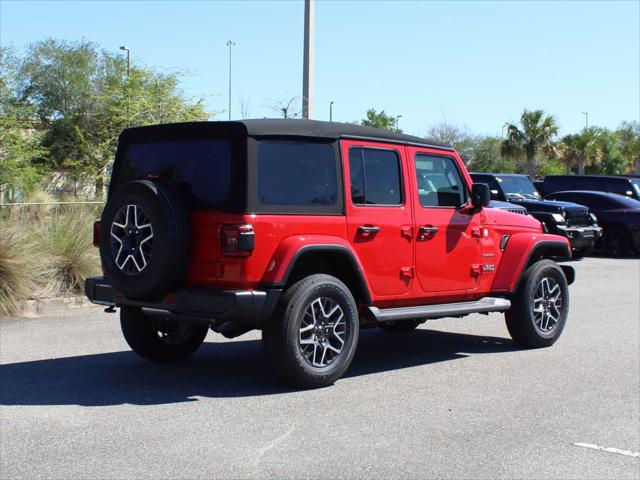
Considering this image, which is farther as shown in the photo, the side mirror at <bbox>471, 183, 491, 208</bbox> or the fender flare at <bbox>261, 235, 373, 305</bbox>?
the side mirror at <bbox>471, 183, 491, 208</bbox>

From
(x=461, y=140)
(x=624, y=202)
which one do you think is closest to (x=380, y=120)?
(x=461, y=140)

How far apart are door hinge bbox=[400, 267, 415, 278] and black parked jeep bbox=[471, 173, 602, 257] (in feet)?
38.8

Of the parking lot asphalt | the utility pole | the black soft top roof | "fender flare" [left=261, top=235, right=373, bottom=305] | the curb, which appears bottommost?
the parking lot asphalt

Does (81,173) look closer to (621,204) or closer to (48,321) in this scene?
(621,204)

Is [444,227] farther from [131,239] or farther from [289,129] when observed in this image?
[131,239]

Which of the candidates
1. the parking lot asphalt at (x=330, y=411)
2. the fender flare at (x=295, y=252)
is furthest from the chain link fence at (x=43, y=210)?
the fender flare at (x=295, y=252)

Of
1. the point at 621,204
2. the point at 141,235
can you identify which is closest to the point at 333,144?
the point at 141,235

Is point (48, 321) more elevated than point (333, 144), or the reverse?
point (333, 144)

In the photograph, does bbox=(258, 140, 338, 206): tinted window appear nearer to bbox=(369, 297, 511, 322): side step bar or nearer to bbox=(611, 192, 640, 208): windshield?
bbox=(369, 297, 511, 322): side step bar

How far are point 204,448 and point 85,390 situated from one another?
6.27 ft

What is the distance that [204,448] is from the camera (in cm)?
554

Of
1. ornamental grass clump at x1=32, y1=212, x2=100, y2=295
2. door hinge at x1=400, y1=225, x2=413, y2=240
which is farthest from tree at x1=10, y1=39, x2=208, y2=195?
door hinge at x1=400, y1=225, x2=413, y2=240

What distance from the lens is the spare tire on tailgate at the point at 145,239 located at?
21.9 feet

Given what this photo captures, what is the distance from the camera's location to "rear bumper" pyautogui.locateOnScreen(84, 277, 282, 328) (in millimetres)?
6543
